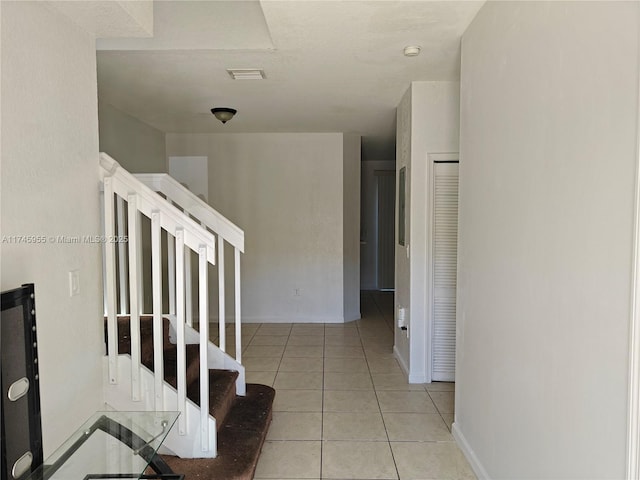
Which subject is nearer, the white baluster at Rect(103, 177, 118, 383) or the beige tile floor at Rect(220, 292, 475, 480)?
the white baluster at Rect(103, 177, 118, 383)

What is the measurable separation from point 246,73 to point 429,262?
2.16 m

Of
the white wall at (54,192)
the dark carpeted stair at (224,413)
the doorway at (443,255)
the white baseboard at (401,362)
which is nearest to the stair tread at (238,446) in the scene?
the dark carpeted stair at (224,413)

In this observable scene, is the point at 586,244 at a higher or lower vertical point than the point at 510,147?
lower

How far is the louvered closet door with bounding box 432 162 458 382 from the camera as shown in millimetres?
3508

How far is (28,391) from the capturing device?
123cm

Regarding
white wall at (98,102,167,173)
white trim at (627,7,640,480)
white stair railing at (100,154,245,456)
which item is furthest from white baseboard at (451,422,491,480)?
white wall at (98,102,167,173)

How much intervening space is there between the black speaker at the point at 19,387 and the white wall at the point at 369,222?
7219mm

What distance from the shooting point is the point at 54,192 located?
1740 mm

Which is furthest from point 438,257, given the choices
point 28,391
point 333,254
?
point 28,391

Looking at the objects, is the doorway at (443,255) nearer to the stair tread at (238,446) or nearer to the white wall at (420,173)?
the white wall at (420,173)

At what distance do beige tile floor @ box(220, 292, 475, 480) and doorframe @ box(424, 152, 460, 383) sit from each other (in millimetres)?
227

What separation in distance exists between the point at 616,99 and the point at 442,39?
1.67 meters

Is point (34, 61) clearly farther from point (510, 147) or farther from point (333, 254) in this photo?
point (333, 254)

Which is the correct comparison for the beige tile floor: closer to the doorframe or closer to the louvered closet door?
the doorframe
